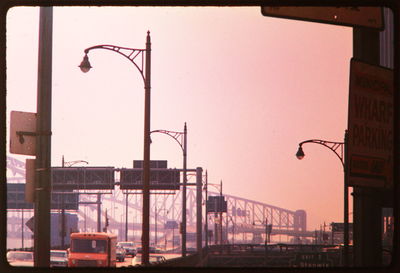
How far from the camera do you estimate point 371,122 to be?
352 cm

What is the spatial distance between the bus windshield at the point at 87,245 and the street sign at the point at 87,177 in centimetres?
3712

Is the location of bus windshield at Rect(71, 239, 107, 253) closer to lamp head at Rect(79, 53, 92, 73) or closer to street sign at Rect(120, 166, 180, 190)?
lamp head at Rect(79, 53, 92, 73)

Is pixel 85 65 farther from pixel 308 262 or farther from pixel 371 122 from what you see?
pixel 371 122

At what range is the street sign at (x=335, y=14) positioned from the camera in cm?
347

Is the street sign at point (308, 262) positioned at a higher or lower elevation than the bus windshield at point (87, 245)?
higher

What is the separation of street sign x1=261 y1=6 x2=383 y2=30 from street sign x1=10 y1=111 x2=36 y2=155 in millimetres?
2671

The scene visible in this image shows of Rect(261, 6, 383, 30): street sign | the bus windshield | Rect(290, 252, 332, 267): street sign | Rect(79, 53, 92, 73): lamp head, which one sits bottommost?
the bus windshield

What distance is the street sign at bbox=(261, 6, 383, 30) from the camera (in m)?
3.47

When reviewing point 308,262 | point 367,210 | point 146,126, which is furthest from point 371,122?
point 146,126

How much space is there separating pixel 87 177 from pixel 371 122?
251ft

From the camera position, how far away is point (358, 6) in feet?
11.6

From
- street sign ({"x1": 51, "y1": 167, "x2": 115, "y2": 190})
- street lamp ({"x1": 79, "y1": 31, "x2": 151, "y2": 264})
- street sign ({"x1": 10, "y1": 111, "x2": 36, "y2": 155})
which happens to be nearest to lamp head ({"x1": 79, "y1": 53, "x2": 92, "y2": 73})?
street lamp ({"x1": 79, "y1": 31, "x2": 151, "y2": 264})

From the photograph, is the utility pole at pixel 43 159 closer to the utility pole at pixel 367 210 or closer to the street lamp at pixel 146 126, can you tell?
the utility pole at pixel 367 210

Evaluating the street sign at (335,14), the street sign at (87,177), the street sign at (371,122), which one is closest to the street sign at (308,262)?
the street sign at (371,122)
